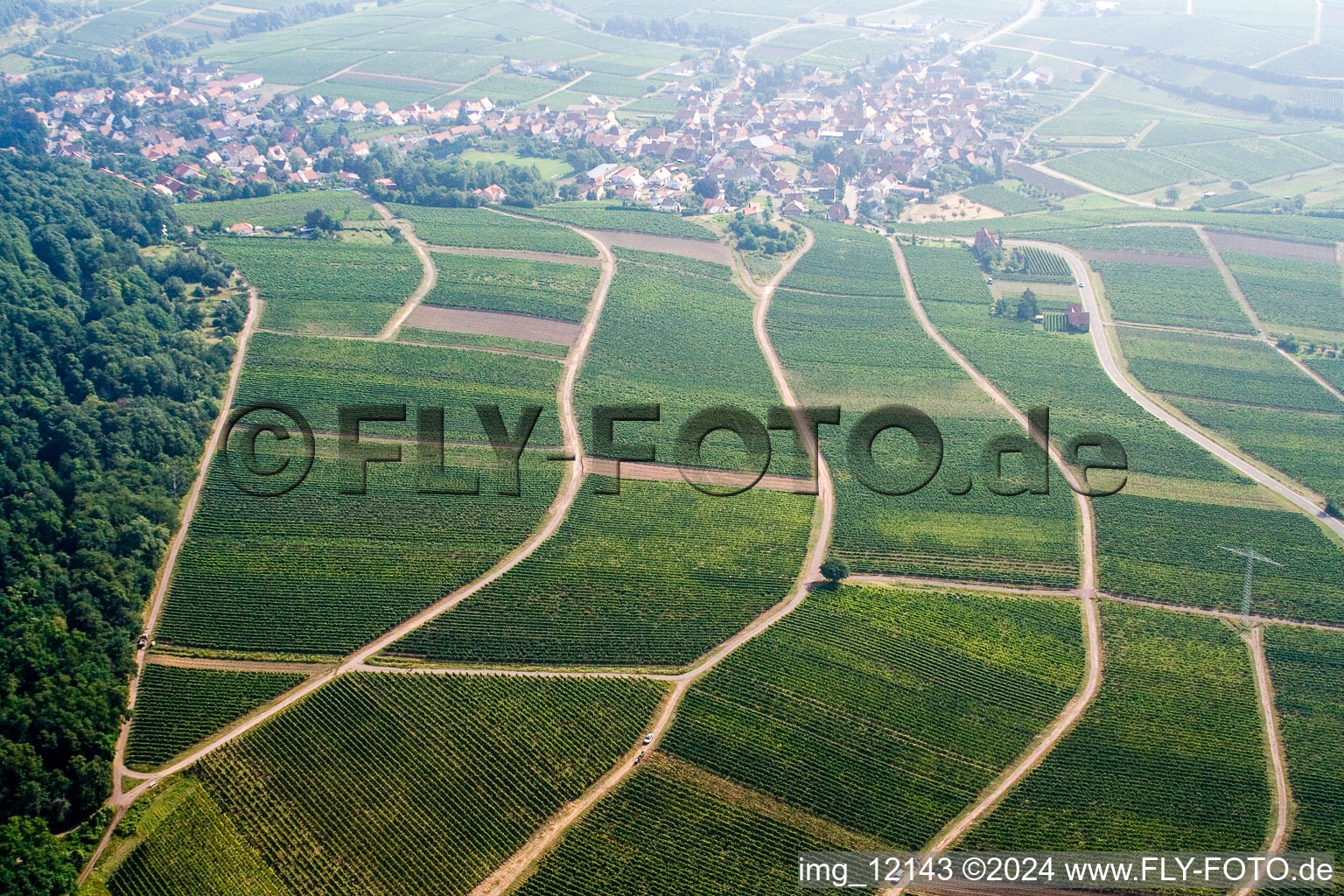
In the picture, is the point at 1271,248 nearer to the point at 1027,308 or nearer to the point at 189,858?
the point at 1027,308

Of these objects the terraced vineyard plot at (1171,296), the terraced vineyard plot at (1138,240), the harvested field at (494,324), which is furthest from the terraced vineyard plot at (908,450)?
the harvested field at (494,324)

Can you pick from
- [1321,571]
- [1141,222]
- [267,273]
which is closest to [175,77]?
[267,273]

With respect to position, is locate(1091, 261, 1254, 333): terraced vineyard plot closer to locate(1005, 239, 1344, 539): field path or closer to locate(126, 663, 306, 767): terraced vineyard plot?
locate(1005, 239, 1344, 539): field path

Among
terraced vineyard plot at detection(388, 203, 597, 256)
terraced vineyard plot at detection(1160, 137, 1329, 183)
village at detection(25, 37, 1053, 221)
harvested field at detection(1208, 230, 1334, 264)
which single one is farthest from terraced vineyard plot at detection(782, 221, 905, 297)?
terraced vineyard plot at detection(1160, 137, 1329, 183)

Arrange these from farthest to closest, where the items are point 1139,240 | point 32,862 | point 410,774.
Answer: point 1139,240
point 410,774
point 32,862

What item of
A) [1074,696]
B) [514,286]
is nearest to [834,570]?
[1074,696]
